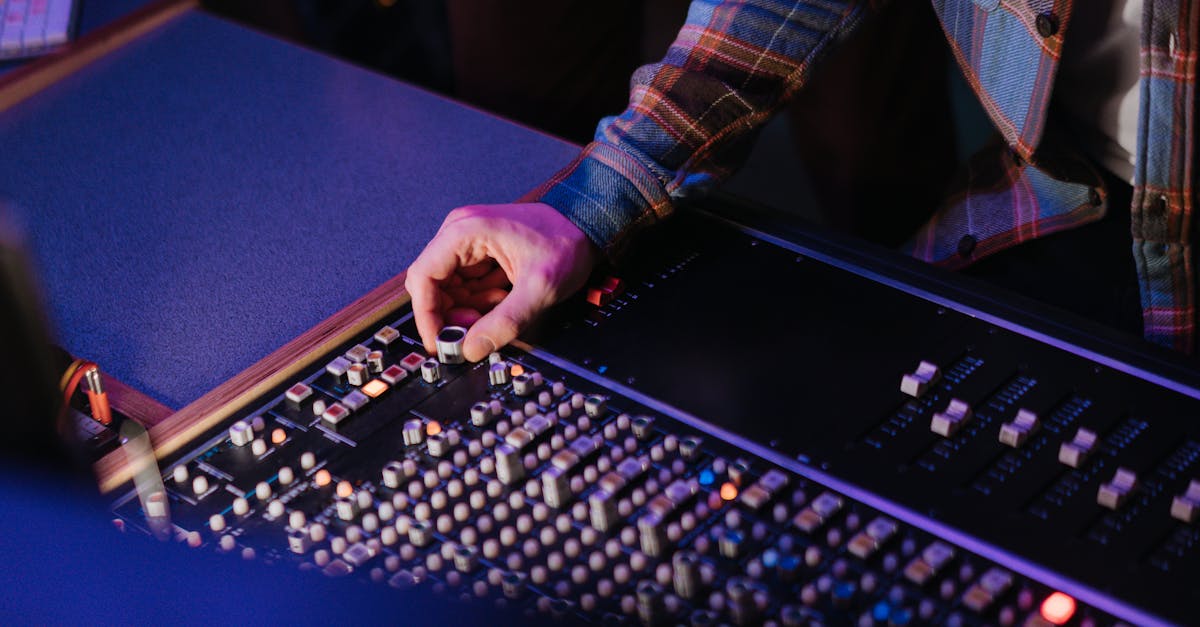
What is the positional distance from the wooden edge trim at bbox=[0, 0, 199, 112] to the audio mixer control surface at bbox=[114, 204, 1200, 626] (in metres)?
0.83

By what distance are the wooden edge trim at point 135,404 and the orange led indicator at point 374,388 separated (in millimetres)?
166

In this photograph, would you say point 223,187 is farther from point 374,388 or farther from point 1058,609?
point 1058,609

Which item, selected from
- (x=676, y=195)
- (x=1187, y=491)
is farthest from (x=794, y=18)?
(x=1187, y=491)

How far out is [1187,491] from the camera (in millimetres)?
824

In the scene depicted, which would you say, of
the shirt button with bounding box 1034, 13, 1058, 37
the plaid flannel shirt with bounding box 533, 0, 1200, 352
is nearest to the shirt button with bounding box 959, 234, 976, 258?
the plaid flannel shirt with bounding box 533, 0, 1200, 352

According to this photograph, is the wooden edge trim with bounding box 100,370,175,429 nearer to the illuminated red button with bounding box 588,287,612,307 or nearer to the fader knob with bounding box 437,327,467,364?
the fader knob with bounding box 437,327,467,364

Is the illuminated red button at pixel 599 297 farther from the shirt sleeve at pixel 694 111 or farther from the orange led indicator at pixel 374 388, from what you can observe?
the orange led indicator at pixel 374 388

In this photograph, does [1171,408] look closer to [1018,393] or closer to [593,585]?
[1018,393]

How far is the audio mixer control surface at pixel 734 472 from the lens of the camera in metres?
0.77

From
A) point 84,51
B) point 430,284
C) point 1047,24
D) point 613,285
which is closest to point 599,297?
point 613,285

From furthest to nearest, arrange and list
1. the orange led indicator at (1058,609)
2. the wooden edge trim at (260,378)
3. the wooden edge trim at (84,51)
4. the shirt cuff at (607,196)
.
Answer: the wooden edge trim at (84,51) → the shirt cuff at (607,196) → the wooden edge trim at (260,378) → the orange led indicator at (1058,609)

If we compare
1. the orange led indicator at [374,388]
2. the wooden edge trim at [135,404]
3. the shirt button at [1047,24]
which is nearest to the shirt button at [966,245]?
the shirt button at [1047,24]

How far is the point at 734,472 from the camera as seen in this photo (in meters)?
0.86

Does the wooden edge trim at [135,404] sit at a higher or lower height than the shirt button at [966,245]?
higher
